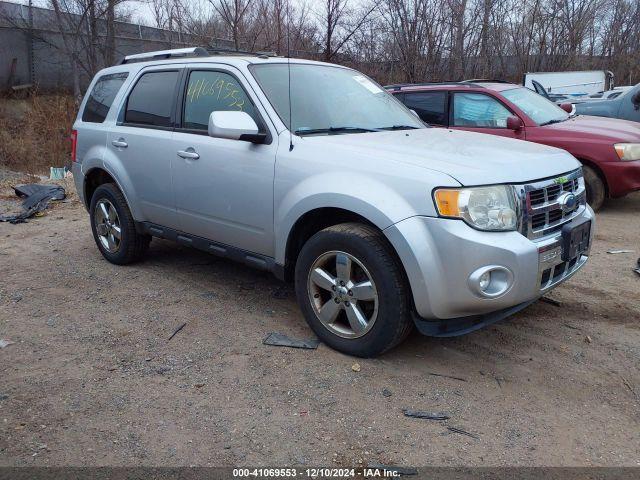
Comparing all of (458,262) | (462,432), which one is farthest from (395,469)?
(458,262)

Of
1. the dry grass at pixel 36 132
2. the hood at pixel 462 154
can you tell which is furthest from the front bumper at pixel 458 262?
the dry grass at pixel 36 132

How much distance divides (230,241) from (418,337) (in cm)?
148

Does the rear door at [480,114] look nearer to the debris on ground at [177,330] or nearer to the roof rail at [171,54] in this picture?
the roof rail at [171,54]

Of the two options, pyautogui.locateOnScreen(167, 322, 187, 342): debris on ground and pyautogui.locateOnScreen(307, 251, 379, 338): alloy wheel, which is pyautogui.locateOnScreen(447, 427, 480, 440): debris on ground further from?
pyautogui.locateOnScreen(167, 322, 187, 342): debris on ground

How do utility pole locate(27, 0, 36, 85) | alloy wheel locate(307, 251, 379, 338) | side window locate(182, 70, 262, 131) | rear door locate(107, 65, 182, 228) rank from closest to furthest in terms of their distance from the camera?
alloy wheel locate(307, 251, 379, 338) → side window locate(182, 70, 262, 131) → rear door locate(107, 65, 182, 228) → utility pole locate(27, 0, 36, 85)

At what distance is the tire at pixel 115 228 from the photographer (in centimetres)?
519

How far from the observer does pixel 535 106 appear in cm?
790

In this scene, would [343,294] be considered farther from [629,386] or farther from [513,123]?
[513,123]

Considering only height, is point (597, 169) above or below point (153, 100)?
below

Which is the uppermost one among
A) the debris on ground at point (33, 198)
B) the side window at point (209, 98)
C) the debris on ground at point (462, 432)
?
the side window at point (209, 98)

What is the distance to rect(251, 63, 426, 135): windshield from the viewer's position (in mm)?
3977

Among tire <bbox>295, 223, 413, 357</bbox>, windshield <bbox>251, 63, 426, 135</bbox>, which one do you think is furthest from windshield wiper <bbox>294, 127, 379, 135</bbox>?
tire <bbox>295, 223, 413, 357</bbox>

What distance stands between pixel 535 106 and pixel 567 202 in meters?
4.87

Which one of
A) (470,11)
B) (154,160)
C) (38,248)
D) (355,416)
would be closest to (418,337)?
(355,416)
